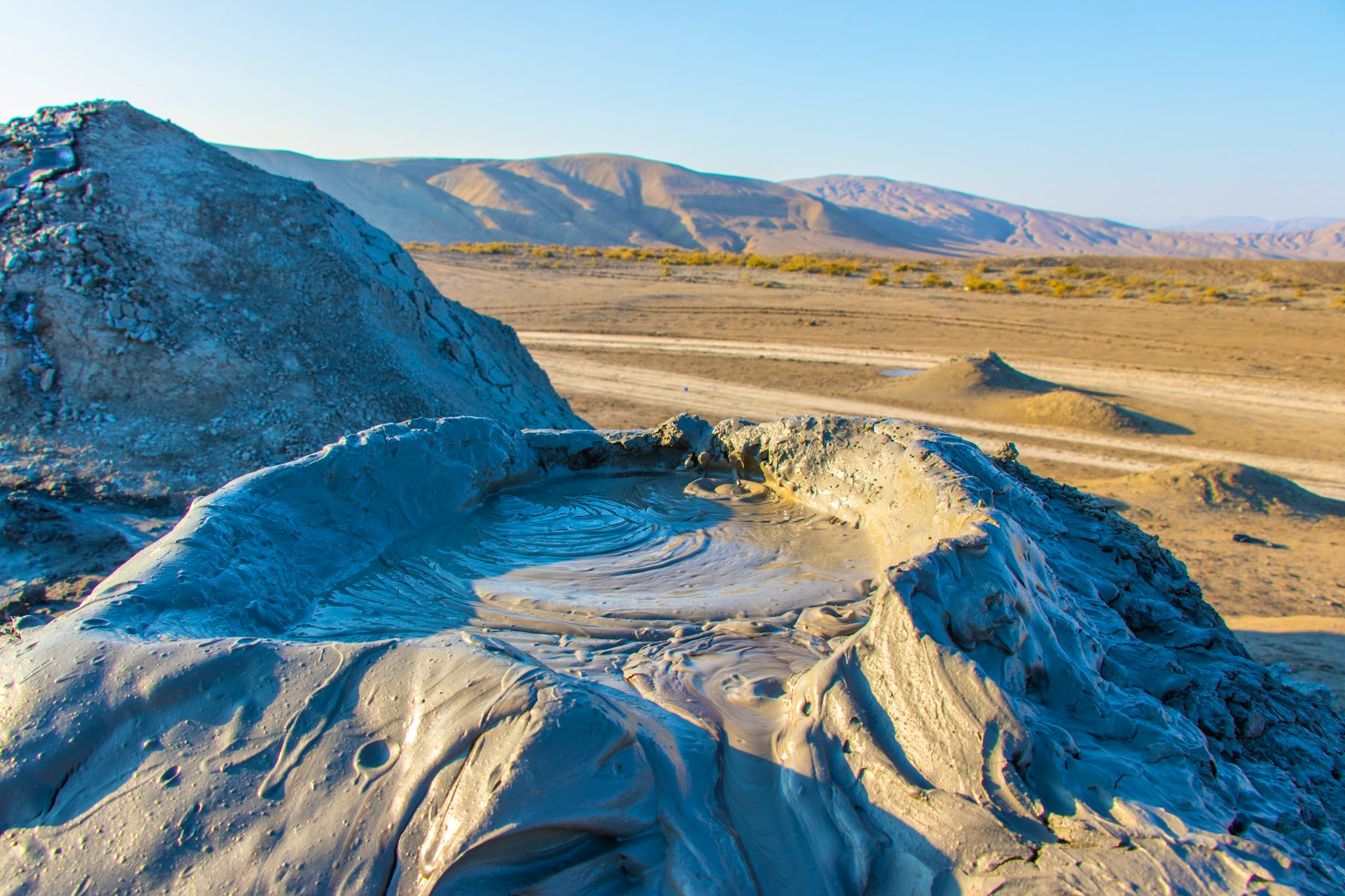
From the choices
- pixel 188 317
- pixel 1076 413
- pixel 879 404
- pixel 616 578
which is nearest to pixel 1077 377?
pixel 1076 413

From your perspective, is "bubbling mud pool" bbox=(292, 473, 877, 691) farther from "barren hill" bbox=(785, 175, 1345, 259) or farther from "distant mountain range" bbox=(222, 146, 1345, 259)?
"barren hill" bbox=(785, 175, 1345, 259)

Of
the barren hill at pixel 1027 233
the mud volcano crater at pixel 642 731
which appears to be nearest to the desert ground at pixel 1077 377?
the mud volcano crater at pixel 642 731

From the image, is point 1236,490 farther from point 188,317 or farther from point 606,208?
point 606,208

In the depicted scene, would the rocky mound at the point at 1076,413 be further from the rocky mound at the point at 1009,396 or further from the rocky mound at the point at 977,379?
the rocky mound at the point at 977,379

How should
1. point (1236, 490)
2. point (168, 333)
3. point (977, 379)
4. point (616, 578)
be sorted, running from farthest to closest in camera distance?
1. point (977, 379)
2. point (1236, 490)
3. point (168, 333)
4. point (616, 578)

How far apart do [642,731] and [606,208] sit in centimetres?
6999

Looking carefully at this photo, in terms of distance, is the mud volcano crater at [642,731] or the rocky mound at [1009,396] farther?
the rocky mound at [1009,396]

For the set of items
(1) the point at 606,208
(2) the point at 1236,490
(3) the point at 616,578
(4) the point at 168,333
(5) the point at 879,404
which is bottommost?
(5) the point at 879,404

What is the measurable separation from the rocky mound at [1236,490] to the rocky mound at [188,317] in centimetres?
673

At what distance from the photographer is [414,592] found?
9.30 ft

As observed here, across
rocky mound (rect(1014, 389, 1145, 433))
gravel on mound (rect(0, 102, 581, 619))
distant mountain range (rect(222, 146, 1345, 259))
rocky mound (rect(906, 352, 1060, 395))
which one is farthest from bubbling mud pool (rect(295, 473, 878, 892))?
distant mountain range (rect(222, 146, 1345, 259))

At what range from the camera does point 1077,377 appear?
14.1 m

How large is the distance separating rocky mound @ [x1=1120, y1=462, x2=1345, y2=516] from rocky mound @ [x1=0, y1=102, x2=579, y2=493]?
6.73 metres

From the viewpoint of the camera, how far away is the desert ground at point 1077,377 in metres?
7.34
